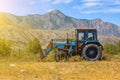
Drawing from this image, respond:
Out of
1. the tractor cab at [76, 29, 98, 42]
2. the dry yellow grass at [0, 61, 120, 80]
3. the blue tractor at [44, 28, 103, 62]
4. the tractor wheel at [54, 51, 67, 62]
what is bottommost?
the dry yellow grass at [0, 61, 120, 80]

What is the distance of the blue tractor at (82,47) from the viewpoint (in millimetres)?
26312

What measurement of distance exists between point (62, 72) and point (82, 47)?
6.78 m

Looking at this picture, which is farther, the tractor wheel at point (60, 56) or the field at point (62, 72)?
the tractor wheel at point (60, 56)

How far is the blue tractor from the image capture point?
2631 centimetres

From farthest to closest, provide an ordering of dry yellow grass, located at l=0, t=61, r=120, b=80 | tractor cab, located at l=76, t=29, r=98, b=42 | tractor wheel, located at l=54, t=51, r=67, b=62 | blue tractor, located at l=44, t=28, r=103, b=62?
1. tractor cab, located at l=76, t=29, r=98, b=42
2. blue tractor, located at l=44, t=28, r=103, b=62
3. tractor wheel, located at l=54, t=51, r=67, b=62
4. dry yellow grass, located at l=0, t=61, r=120, b=80

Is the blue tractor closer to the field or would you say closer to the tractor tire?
the tractor tire

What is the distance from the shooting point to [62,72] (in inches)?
795

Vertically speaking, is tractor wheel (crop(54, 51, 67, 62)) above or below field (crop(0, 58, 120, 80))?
above

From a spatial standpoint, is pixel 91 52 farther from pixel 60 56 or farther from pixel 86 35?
pixel 60 56

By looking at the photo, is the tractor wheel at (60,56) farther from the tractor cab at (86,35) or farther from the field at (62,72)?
the field at (62,72)

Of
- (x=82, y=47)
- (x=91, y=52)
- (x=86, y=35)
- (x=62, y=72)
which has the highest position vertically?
(x=86, y=35)

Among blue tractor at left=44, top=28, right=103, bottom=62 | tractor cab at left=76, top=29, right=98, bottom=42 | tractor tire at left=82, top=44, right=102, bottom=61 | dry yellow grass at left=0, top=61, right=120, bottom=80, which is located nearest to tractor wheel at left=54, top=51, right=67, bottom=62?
blue tractor at left=44, top=28, right=103, bottom=62

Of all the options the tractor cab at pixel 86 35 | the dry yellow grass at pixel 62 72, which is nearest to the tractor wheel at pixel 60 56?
the tractor cab at pixel 86 35

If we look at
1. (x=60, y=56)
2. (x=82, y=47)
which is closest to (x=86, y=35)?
(x=82, y=47)
